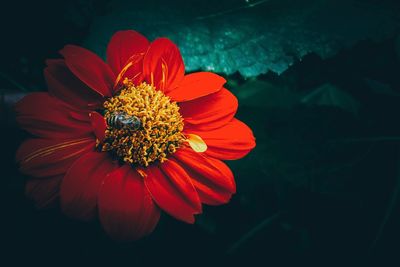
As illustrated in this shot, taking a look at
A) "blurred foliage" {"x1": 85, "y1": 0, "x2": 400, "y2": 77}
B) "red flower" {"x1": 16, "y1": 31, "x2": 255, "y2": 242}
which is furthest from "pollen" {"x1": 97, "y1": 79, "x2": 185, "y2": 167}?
"blurred foliage" {"x1": 85, "y1": 0, "x2": 400, "y2": 77}

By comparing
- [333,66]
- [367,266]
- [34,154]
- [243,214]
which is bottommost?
[367,266]

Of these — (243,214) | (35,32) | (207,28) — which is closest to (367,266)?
(243,214)

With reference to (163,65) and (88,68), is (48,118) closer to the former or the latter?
(88,68)

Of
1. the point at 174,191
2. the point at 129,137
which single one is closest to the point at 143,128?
the point at 129,137

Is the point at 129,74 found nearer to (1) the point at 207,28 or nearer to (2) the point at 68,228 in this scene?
(1) the point at 207,28

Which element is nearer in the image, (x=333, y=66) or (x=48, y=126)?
(x=48, y=126)

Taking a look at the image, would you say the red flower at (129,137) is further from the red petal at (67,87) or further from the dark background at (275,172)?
the dark background at (275,172)

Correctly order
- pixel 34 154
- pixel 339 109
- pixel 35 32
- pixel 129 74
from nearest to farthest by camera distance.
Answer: pixel 34 154 → pixel 129 74 → pixel 35 32 → pixel 339 109
